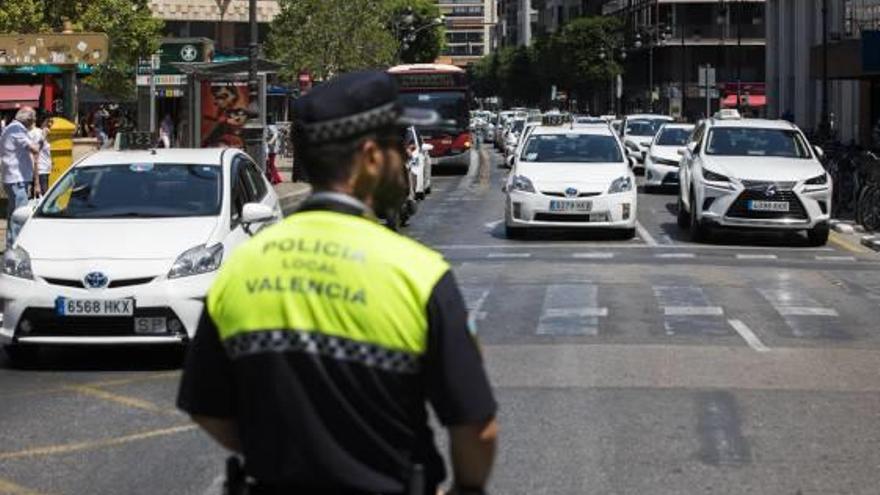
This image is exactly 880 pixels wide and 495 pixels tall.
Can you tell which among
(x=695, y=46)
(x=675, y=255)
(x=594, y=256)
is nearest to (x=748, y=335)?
(x=594, y=256)

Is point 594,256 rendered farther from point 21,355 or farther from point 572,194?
point 21,355

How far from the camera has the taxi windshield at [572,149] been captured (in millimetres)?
21953

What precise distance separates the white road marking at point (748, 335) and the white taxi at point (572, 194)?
26.3 ft

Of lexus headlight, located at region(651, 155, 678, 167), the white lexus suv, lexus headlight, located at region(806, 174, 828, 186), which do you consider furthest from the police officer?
lexus headlight, located at region(651, 155, 678, 167)

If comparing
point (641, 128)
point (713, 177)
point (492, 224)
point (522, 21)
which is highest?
point (522, 21)

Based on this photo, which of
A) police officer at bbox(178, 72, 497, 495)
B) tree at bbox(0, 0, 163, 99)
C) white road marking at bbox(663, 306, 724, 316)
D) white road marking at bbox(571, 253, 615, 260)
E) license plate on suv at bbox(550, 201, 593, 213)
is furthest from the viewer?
tree at bbox(0, 0, 163, 99)

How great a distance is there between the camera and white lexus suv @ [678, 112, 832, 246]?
65.7 ft

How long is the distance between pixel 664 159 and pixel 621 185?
1244cm

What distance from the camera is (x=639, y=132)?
44.1 meters

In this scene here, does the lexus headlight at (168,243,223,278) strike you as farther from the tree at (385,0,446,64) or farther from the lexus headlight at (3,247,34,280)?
the tree at (385,0,446,64)

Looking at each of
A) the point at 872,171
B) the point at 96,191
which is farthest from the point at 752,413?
the point at 872,171

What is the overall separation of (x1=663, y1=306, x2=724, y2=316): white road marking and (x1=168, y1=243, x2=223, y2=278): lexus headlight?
4383mm

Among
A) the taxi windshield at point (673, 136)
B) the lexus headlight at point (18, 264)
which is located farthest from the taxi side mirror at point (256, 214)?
the taxi windshield at point (673, 136)

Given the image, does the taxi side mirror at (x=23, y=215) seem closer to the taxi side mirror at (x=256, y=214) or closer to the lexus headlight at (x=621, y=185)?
the taxi side mirror at (x=256, y=214)
